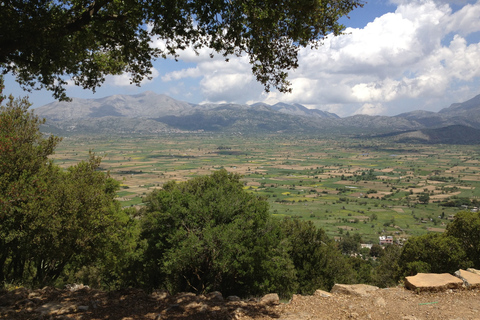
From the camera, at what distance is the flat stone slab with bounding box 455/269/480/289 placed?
953 cm

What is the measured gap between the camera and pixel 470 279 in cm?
984

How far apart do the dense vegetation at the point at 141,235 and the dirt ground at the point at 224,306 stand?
3047 mm

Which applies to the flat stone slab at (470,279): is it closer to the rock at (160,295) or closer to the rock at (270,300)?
the rock at (270,300)

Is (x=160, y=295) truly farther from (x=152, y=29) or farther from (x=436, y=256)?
(x=436, y=256)

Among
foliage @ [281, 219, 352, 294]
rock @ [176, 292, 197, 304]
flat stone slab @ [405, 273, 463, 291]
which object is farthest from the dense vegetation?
flat stone slab @ [405, 273, 463, 291]

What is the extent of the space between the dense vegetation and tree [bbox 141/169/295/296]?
0.16ft

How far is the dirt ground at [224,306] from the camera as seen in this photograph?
753cm

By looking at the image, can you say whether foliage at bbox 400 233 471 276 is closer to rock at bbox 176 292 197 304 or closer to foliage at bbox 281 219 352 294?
foliage at bbox 281 219 352 294

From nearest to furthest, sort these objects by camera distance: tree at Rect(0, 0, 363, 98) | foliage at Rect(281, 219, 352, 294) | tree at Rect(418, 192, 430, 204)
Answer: tree at Rect(0, 0, 363, 98) → foliage at Rect(281, 219, 352, 294) → tree at Rect(418, 192, 430, 204)

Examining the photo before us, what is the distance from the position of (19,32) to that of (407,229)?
72.6 m

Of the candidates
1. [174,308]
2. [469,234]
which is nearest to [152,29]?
[174,308]

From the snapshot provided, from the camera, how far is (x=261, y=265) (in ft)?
47.5

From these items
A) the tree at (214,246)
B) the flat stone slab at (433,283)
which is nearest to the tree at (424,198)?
the tree at (214,246)

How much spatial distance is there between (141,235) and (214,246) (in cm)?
1060
